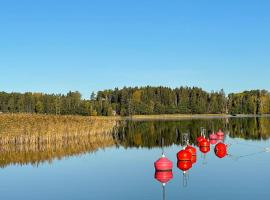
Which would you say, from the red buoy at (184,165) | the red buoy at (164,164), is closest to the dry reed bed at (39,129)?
the red buoy at (184,165)

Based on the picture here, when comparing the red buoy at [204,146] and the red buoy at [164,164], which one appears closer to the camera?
the red buoy at [164,164]

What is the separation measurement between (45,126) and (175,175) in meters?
28.4

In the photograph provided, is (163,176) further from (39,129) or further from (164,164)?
(39,129)

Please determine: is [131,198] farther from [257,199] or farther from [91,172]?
[91,172]

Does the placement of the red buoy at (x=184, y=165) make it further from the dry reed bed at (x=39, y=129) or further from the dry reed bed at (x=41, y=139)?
the dry reed bed at (x=39, y=129)

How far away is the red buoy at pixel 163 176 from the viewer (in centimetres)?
3002

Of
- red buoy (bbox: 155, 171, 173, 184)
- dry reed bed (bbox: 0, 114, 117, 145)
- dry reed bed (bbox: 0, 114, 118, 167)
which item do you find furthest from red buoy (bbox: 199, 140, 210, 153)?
dry reed bed (bbox: 0, 114, 117, 145)

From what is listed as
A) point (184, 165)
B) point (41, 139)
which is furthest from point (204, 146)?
point (41, 139)

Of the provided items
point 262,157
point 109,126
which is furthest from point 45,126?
point 262,157

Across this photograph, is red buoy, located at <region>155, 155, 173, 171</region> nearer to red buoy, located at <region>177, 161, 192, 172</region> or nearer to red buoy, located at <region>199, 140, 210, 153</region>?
red buoy, located at <region>177, 161, 192, 172</region>

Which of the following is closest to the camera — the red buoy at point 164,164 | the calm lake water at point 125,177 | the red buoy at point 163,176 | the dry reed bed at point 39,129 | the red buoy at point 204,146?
the calm lake water at point 125,177

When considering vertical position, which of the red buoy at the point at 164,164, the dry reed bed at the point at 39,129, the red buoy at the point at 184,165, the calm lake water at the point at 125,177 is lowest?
the calm lake water at the point at 125,177

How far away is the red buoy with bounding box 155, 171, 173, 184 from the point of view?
98.5 ft

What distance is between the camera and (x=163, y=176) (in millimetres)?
31328
